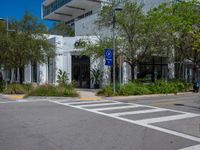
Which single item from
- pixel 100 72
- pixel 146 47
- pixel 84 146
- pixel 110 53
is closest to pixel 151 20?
pixel 146 47

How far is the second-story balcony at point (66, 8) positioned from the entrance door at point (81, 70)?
23.7 metres

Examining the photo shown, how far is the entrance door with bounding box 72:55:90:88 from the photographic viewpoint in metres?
27.4

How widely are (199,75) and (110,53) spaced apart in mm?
17989

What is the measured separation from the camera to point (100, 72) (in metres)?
26.5

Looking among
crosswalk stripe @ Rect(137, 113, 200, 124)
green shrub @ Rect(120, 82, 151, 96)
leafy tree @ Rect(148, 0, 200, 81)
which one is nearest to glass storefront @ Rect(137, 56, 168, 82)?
leafy tree @ Rect(148, 0, 200, 81)

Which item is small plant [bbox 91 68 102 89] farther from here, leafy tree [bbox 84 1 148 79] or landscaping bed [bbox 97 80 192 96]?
landscaping bed [bbox 97 80 192 96]

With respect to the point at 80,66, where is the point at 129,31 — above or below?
above

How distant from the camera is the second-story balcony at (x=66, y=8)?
5184 cm

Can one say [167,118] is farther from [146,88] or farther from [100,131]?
[146,88]

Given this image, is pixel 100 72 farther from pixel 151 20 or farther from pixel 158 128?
pixel 158 128

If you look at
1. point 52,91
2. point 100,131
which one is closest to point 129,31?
point 52,91

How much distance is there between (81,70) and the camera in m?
27.8

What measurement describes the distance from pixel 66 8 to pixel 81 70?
104ft

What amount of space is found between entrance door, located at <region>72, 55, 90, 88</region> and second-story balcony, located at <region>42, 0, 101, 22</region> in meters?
23.7
